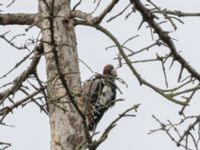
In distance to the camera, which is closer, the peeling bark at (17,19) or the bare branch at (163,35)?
the bare branch at (163,35)

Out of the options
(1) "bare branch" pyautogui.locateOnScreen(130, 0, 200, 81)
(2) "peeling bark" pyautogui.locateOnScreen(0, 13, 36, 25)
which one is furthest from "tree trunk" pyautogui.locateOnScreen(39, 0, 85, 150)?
(1) "bare branch" pyautogui.locateOnScreen(130, 0, 200, 81)

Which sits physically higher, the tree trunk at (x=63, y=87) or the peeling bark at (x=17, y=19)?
the peeling bark at (x=17, y=19)

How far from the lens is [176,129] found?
16.4ft

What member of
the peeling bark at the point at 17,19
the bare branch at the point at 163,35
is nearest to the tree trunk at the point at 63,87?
the peeling bark at the point at 17,19

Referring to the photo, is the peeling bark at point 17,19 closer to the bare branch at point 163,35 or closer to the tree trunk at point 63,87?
the tree trunk at point 63,87

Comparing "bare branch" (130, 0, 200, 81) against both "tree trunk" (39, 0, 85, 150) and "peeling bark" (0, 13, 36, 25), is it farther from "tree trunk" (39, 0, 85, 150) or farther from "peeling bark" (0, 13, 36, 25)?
"peeling bark" (0, 13, 36, 25)

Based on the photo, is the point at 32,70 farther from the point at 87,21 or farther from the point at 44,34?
the point at 87,21

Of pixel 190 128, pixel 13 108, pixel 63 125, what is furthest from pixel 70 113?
pixel 190 128

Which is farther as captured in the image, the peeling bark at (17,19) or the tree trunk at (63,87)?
the peeling bark at (17,19)

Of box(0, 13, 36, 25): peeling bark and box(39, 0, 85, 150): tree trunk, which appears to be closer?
box(39, 0, 85, 150): tree trunk

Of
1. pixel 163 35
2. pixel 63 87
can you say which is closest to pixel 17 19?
pixel 63 87

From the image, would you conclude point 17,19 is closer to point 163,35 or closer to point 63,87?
point 63,87

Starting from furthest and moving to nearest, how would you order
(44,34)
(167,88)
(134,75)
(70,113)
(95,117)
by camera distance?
(95,117) < (44,34) < (70,113) < (134,75) < (167,88)

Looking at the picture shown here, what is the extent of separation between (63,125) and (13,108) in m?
0.52
